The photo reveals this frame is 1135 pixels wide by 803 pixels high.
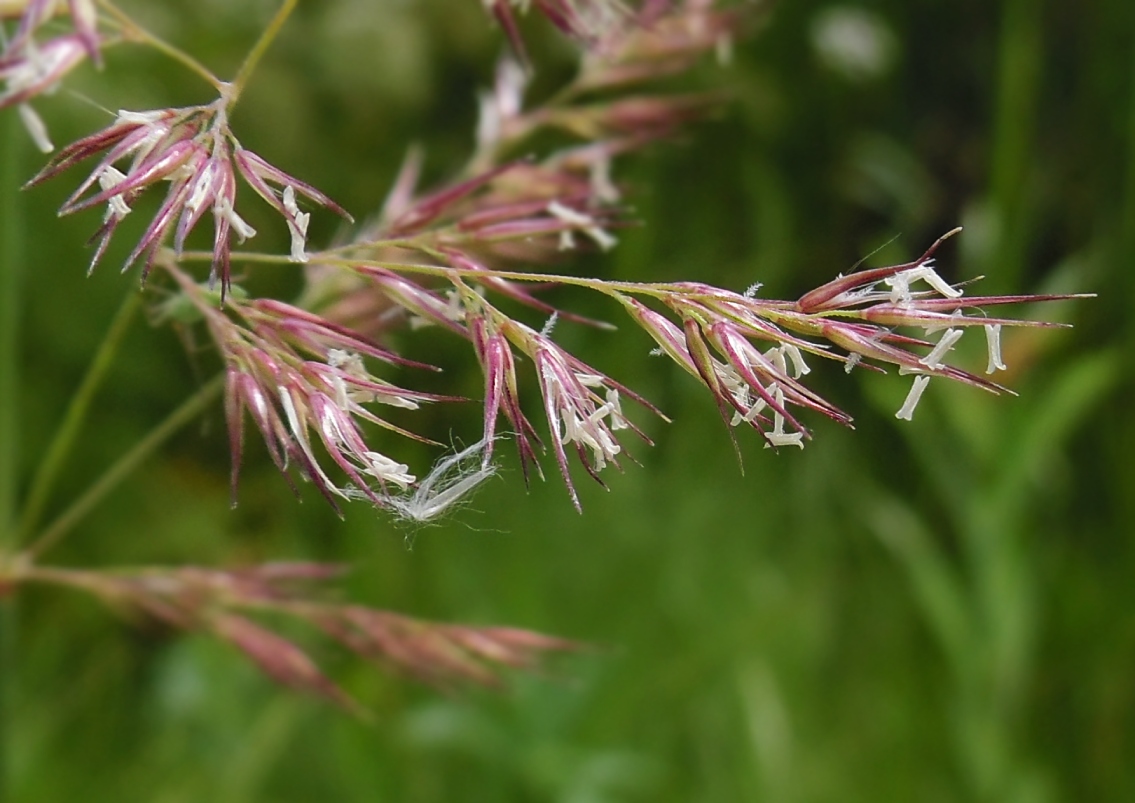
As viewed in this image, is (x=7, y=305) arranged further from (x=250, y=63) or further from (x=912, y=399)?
(x=912, y=399)

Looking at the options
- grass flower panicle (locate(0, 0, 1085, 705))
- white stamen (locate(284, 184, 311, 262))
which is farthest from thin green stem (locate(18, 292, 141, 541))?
white stamen (locate(284, 184, 311, 262))

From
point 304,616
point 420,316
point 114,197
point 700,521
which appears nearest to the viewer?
point 114,197

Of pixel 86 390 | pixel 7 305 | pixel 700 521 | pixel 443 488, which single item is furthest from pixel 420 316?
pixel 700 521

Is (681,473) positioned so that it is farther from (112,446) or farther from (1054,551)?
(112,446)

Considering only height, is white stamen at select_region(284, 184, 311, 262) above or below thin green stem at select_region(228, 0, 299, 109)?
below

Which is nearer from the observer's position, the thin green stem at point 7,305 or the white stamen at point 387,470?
the white stamen at point 387,470

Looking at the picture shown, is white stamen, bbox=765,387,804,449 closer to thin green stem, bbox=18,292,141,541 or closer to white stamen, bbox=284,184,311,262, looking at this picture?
white stamen, bbox=284,184,311,262

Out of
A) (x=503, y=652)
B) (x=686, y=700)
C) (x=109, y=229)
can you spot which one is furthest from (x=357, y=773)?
(x=109, y=229)

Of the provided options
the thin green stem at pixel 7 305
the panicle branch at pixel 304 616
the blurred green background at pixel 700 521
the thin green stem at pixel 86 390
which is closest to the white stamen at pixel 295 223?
the thin green stem at pixel 86 390

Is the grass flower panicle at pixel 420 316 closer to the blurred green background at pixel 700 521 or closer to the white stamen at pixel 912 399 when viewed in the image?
the white stamen at pixel 912 399
